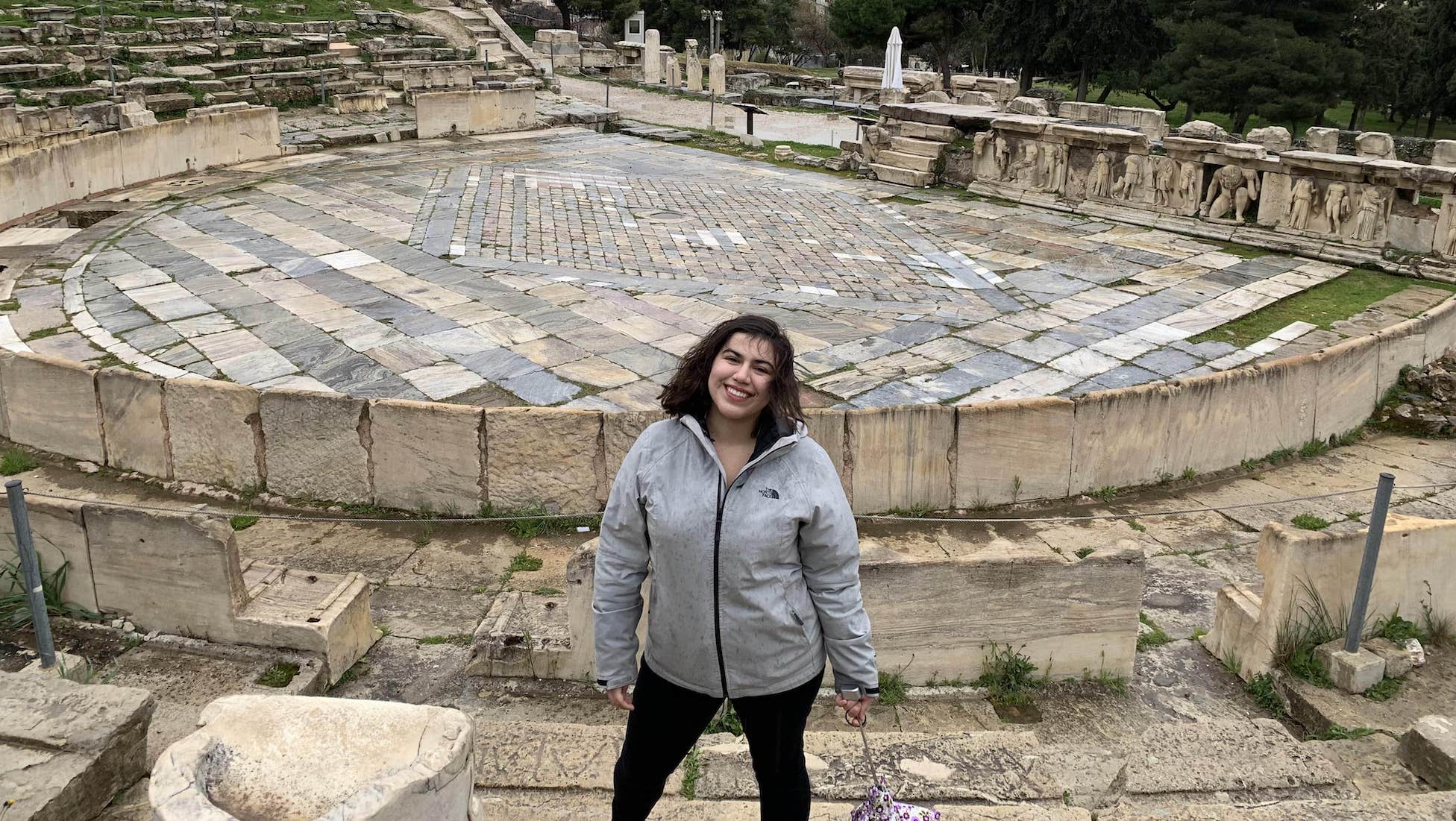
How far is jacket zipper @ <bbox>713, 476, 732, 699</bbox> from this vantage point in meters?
3.02

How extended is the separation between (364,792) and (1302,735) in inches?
169

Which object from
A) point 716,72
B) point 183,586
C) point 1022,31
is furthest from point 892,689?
point 1022,31

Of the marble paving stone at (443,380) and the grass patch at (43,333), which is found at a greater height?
the grass patch at (43,333)

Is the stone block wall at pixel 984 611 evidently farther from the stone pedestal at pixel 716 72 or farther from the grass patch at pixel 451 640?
the stone pedestal at pixel 716 72

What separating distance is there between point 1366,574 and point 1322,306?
26.2 feet

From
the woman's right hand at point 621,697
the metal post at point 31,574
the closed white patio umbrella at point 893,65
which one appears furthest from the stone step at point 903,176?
the woman's right hand at point 621,697

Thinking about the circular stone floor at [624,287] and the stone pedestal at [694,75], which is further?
the stone pedestal at [694,75]

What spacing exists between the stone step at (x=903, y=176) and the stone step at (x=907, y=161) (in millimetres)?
68

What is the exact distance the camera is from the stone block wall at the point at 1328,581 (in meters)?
5.43

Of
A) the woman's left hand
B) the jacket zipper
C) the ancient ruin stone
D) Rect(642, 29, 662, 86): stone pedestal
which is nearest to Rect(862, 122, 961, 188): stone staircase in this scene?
the ancient ruin stone

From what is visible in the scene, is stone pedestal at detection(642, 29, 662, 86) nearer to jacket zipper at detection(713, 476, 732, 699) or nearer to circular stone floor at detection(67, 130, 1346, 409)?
circular stone floor at detection(67, 130, 1346, 409)

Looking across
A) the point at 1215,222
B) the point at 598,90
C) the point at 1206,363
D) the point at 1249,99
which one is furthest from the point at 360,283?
the point at 1249,99

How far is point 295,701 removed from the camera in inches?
130

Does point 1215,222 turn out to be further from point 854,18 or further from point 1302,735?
point 854,18
